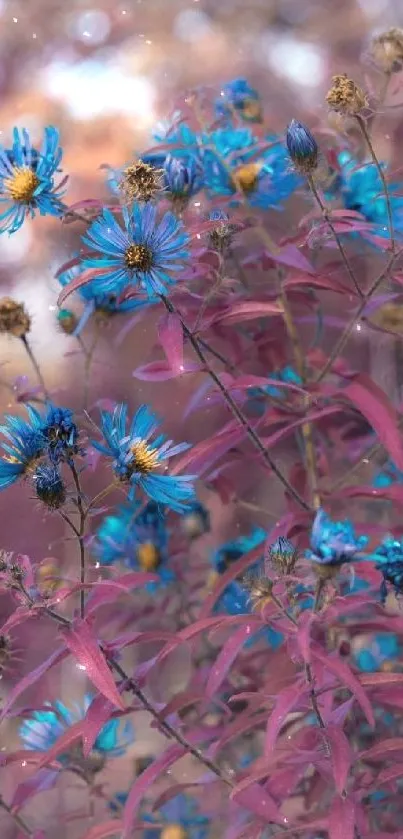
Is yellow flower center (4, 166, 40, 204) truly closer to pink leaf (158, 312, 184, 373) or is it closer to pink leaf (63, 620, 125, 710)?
pink leaf (158, 312, 184, 373)

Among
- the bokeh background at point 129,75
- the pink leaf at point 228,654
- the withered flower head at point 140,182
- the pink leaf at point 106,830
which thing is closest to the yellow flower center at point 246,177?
the bokeh background at point 129,75

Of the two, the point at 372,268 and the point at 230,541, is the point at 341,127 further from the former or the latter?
the point at 230,541

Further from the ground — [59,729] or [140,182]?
Result: [140,182]

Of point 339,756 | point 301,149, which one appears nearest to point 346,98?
point 301,149

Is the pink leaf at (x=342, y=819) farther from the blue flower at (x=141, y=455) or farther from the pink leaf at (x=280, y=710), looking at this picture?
the blue flower at (x=141, y=455)

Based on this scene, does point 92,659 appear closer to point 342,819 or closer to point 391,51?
point 342,819

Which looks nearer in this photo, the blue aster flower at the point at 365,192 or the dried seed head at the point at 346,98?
the dried seed head at the point at 346,98

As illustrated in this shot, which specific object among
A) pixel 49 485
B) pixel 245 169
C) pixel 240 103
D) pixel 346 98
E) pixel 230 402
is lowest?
pixel 49 485
